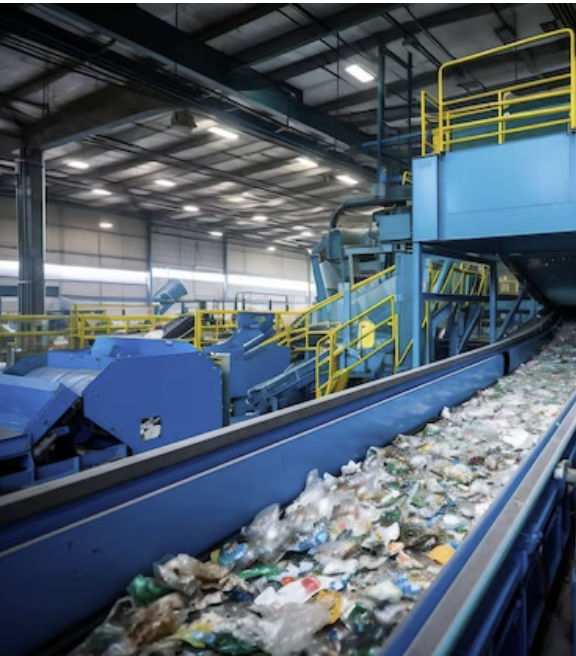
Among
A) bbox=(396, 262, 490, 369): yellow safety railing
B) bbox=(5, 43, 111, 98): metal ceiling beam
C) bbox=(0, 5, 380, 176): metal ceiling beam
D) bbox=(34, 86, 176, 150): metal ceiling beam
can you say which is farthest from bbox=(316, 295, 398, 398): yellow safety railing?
bbox=(5, 43, 111, 98): metal ceiling beam

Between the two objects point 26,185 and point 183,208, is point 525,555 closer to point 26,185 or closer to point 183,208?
point 26,185

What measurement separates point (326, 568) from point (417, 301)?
407 centimetres

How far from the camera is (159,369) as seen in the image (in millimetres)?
4270

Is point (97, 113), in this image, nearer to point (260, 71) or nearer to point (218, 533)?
point (260, 71)

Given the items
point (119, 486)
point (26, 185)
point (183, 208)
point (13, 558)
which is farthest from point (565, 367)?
point (183, 208)

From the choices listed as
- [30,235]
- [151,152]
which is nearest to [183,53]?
[30,235]

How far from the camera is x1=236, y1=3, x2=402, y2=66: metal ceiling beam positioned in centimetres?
682

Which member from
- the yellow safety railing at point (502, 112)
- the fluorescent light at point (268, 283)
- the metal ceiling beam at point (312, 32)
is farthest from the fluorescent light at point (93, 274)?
the yellow safety railing at point (502, 112)

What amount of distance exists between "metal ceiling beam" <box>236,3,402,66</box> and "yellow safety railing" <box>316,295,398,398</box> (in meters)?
4.13

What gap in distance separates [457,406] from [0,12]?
7.14 m

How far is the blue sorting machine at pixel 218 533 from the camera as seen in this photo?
1.26 meters

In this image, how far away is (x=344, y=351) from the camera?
7711 mm

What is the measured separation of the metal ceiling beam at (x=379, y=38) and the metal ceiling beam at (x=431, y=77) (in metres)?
1.32

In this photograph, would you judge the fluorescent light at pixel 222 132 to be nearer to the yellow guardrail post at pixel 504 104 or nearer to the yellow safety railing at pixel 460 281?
the yellow safety railing at pixel 460 281
